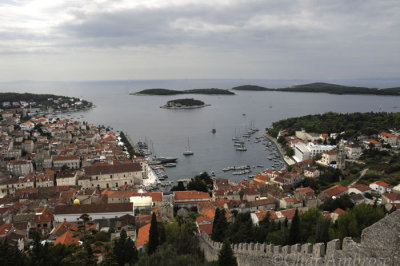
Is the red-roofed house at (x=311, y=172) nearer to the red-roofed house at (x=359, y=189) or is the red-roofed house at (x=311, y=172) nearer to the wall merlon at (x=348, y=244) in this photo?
the red-roofed house at (x=359, y=189)

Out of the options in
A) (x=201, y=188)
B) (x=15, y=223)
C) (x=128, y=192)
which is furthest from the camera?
(x=201, y=188)

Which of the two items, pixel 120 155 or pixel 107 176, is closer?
pixel 107 176

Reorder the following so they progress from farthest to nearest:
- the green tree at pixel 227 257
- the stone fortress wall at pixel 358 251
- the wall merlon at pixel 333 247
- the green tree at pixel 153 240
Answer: the green tree at pixel 153 240, the green tree at pixel 227 257, the wall merlon at pixel 333 247, the stone fortress wall at pixel 358 251

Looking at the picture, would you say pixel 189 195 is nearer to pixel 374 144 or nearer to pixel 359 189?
pixel 359 189

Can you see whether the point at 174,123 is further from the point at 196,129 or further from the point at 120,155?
the point at 120,155

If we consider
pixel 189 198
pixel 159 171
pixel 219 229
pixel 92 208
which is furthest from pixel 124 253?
pixel 159 171


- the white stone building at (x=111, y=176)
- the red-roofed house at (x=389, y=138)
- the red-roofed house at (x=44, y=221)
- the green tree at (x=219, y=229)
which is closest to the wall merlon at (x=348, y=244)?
the green tree at (x=219, y=229)

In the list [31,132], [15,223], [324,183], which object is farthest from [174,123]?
[15,223]
